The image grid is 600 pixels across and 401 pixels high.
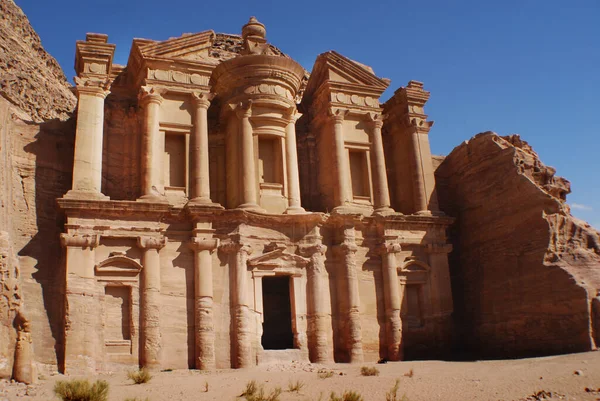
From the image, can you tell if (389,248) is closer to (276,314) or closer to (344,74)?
(276,314)

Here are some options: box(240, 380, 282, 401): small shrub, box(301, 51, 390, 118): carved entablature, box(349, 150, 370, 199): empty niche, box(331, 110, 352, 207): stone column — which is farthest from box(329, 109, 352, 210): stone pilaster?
box(240, 380, 282, 401): small shrub

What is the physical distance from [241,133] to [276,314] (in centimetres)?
731

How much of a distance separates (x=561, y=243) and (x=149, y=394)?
42.3 ft

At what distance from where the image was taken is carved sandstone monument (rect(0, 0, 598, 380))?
17.3m

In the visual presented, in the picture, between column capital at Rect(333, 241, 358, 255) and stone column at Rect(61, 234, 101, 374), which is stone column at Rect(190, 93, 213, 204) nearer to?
stone column at Rect(61, 234, 101, 374)

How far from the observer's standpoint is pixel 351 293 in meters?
19.8

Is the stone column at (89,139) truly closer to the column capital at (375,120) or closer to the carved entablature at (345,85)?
the carved entablature at (345,85)

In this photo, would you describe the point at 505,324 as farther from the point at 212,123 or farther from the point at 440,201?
the point at 212,123

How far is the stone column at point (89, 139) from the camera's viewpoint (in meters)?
18.0

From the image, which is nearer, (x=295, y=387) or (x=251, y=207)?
(x=295, y=387)

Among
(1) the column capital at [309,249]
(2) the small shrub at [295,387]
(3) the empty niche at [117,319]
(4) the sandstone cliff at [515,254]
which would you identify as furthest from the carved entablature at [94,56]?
(4) the sandstone cliff at [515,254]

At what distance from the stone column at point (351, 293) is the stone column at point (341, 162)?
4.37 feet

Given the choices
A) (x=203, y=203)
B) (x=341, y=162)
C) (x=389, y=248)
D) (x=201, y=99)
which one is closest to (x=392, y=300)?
(x=389, y=248)

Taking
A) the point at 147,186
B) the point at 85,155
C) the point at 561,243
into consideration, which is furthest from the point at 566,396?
the point at 85,155
